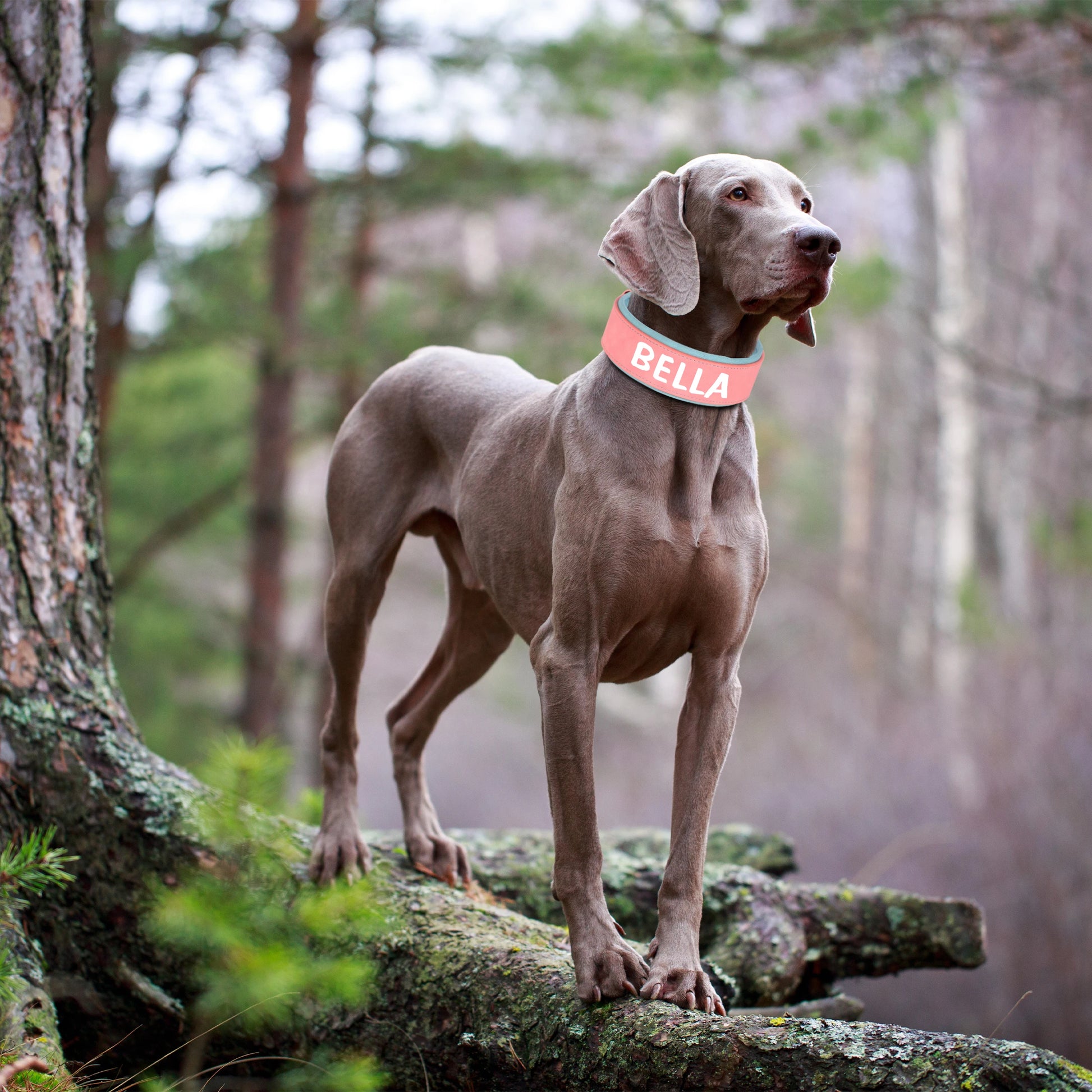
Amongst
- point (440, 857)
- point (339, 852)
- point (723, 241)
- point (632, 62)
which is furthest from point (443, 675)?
point (632, 62)

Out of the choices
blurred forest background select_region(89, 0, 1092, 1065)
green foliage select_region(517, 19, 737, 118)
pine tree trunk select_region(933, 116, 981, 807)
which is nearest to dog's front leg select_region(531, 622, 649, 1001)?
blurred forest background select_region(89, 0, 1092, 1065)

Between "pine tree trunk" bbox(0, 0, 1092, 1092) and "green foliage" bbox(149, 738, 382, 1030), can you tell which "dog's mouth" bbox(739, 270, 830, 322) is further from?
"pine tree trunk" bbox(0, 0, 1092, 1092)

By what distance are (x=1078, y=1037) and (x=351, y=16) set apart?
10109mm

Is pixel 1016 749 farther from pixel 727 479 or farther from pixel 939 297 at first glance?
pixel 727 479

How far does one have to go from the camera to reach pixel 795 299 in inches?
103

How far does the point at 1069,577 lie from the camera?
13180 mm

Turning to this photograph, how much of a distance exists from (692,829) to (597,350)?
7600mm

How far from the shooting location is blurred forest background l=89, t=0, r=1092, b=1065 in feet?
28.7

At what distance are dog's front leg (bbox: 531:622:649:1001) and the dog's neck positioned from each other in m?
0.80

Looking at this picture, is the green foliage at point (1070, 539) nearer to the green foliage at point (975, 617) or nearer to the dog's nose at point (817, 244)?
the green foliage at point (975, 617)

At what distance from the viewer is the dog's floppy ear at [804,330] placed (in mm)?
2945

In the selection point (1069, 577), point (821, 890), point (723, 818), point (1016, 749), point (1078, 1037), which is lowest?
point (723, 818)

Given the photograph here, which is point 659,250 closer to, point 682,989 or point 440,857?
point 682,989

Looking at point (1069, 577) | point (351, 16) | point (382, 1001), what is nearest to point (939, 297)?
point (1069, 577)
